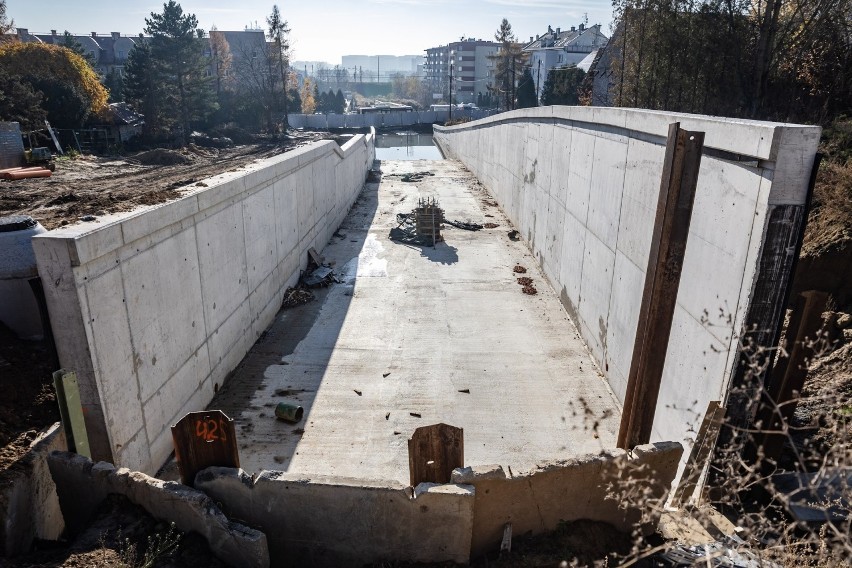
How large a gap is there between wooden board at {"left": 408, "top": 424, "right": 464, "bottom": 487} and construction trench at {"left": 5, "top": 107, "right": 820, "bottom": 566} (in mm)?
207

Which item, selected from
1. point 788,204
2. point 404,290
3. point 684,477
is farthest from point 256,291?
point 788,204

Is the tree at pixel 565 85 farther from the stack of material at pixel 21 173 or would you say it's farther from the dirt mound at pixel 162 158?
the stack of material at pixel 21 173

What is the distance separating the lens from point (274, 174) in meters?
10.4

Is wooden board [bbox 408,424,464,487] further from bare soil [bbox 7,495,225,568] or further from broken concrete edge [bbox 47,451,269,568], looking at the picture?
bare soil [bbox 7,495,225,568]

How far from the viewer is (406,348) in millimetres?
9094

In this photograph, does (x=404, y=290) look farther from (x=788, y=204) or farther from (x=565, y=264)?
(x=788, y=204)

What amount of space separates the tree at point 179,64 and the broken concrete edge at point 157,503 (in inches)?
1673

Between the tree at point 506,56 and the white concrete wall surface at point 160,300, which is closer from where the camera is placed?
the white concrete wall surface at point 160,300

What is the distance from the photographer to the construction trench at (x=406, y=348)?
4.36 m

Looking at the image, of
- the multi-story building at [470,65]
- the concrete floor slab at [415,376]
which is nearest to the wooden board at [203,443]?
the concrete floor slab at [415,376]

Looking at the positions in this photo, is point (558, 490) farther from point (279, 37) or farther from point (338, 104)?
point (338, 104)

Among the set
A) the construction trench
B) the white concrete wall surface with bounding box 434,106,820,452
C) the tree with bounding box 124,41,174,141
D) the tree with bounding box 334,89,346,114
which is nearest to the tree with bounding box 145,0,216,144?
the tree with bounding box 124,41,174,141

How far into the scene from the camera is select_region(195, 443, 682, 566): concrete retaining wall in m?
4.25

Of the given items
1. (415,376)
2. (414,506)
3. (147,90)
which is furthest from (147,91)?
(414,506)
